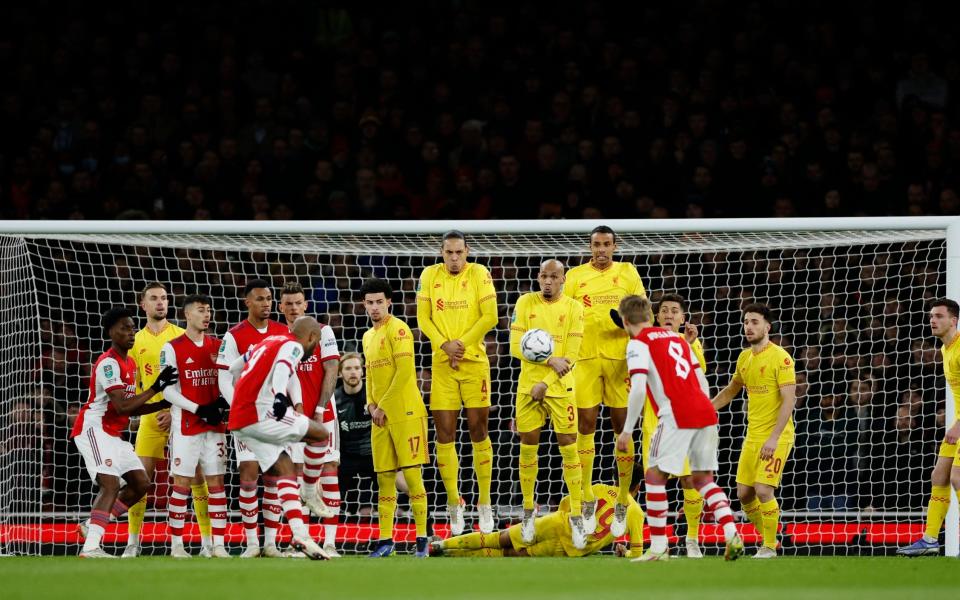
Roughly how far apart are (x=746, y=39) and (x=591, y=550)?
23.1ft

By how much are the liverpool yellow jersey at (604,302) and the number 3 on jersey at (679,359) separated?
4.81ft

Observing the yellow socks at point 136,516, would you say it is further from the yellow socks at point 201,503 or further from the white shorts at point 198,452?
the white shorts at point 198,452

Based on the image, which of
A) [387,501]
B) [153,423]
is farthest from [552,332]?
[153,423]

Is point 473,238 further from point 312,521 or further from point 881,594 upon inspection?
point 881,594

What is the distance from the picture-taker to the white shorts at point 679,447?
8383 millimetres

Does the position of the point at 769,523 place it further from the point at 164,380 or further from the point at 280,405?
the point at 164,380

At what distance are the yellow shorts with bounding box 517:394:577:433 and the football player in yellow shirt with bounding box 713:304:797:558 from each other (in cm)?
101

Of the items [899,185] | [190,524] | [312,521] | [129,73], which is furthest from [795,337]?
[129,73]

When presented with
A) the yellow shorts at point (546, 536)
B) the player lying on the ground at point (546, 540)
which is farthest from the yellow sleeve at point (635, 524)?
the yellow shorts at point (546, 536)

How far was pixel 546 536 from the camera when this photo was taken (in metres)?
9.66

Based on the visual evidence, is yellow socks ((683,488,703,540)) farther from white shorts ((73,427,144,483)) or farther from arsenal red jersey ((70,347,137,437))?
arsenal red jersey ((70,347,137,437))

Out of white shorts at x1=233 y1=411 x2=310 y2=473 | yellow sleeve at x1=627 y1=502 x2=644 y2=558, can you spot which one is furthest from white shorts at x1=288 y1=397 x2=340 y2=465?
yellow sleeve at x1=627 y1=502 x2=644 y2=558

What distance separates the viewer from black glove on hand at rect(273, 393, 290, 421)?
8.64m

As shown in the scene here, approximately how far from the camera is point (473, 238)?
11.7 metres
